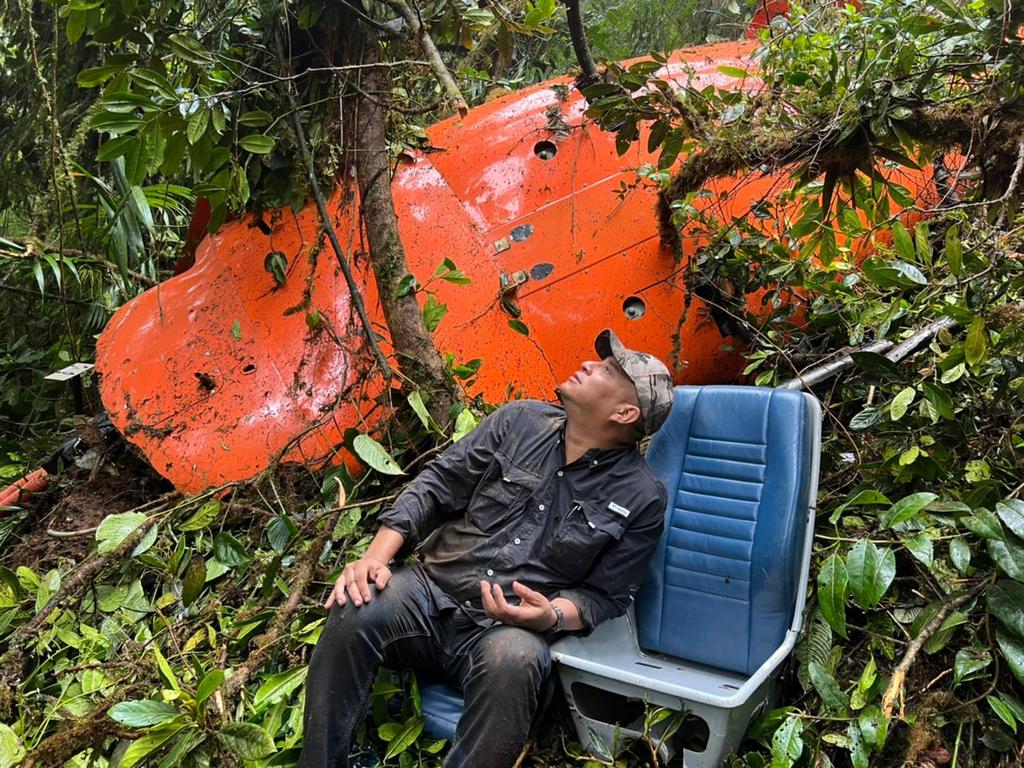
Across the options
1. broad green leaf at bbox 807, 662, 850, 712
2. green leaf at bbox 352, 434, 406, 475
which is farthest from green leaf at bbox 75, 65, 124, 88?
broad green leaf at bbox 807, 662, 850, 712

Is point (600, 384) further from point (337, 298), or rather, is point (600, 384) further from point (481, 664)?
point (337, 298)

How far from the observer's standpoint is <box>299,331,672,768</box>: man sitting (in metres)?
1.75

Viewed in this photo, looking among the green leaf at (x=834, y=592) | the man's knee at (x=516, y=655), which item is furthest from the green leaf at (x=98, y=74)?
the green leaf at (x=834, y=592)

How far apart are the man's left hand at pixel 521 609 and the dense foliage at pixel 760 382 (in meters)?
0.36

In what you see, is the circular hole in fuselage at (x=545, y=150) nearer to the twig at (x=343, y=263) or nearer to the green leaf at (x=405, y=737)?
the twig at (x=343, y=263)

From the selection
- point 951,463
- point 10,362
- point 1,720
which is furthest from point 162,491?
point 951,463

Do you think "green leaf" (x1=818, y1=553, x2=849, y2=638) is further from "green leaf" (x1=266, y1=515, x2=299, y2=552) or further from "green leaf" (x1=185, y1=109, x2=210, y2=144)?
"green leaf" (x1=185, y1=109, x2=210, y2=144)

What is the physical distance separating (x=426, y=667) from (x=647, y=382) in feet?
3.12

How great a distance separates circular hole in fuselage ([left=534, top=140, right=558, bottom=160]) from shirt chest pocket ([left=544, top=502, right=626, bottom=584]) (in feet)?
5.95

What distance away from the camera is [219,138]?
2.43 metres

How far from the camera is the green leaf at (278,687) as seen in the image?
77.8 inches

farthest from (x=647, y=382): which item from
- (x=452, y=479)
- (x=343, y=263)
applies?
(x=343, y=263)

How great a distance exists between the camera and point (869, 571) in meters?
1.74

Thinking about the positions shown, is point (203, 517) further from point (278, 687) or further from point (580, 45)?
point (580, 45)
